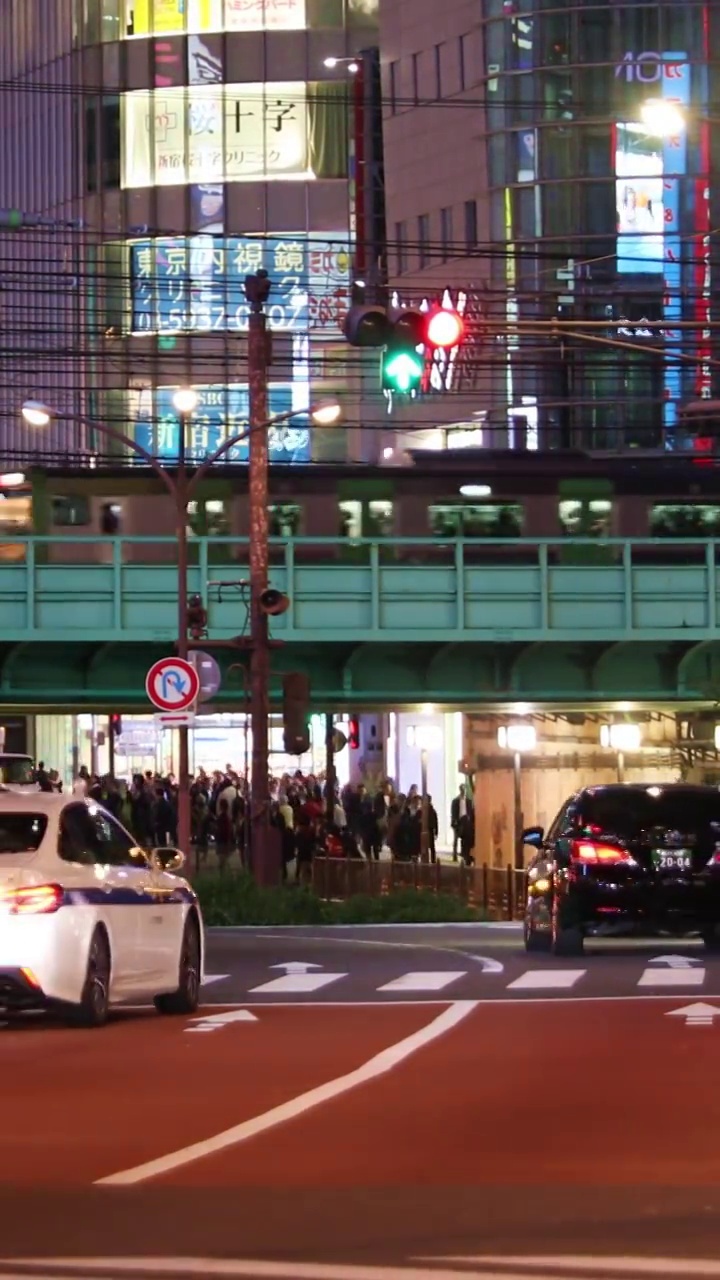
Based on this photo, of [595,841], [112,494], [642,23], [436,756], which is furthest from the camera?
[642,23]

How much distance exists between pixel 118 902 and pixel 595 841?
801 cm

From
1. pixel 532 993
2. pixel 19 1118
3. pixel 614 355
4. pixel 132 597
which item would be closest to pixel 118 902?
pixel 532 993

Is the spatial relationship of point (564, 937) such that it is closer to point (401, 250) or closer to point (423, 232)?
point (423, 232)

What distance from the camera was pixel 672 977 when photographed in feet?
73.0

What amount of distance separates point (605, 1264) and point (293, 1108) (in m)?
4.55

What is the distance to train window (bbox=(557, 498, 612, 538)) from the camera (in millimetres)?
52781

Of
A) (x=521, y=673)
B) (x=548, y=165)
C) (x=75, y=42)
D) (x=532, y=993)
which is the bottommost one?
(x=532, y=993)

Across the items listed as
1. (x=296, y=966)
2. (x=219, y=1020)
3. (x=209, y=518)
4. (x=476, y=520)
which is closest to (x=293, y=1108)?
(x=219, y=1020)

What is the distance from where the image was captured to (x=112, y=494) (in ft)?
172

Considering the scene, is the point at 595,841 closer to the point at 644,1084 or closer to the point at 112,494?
the point at 644,1084

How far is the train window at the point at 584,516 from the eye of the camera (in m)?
52.8

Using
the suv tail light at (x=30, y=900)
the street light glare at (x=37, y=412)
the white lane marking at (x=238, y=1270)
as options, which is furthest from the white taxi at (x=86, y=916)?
the street light glare at (x=37, y=412)

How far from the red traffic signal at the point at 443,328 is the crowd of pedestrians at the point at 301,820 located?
18.4 meters

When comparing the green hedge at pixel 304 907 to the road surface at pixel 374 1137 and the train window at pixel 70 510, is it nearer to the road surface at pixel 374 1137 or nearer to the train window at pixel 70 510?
the road surface at pixel 374 1137
